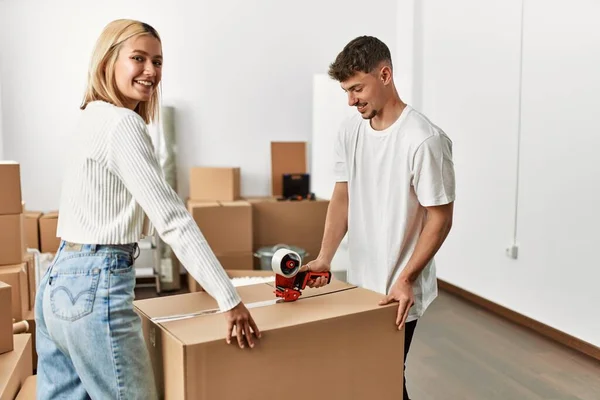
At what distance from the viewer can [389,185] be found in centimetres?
170

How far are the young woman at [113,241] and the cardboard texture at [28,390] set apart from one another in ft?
2.48

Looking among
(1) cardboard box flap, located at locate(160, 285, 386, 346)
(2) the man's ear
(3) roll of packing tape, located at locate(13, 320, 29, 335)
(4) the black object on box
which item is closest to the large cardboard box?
(1) cardboard box flap, located at locate(160, 285, 386, 346)

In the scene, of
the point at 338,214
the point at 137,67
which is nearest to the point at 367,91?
the point at 338,214

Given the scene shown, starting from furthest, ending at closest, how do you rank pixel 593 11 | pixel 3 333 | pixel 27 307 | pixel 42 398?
pixel 593 11 < pixel 27 307 < pixel 3 333 < pixel 42 398

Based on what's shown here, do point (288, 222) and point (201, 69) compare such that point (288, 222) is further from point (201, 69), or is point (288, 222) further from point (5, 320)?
point (5, 320)

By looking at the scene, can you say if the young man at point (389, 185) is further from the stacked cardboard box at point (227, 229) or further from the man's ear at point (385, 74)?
the stacked cardboard box at point (227, 229)

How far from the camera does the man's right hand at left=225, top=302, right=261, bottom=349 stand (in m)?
1.15

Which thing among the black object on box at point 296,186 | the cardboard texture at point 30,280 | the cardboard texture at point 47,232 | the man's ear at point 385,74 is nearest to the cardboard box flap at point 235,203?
the black object on box at point 296,186

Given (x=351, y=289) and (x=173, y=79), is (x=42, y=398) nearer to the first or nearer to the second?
(x=351, y=289)

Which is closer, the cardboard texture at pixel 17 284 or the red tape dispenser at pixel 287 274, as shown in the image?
the red tape dispenser at pixel 287 274

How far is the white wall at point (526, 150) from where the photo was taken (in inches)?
126

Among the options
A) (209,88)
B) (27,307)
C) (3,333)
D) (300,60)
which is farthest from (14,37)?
(3,333)

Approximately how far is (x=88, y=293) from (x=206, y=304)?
33 cm

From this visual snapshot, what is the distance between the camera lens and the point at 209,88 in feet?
15.8
